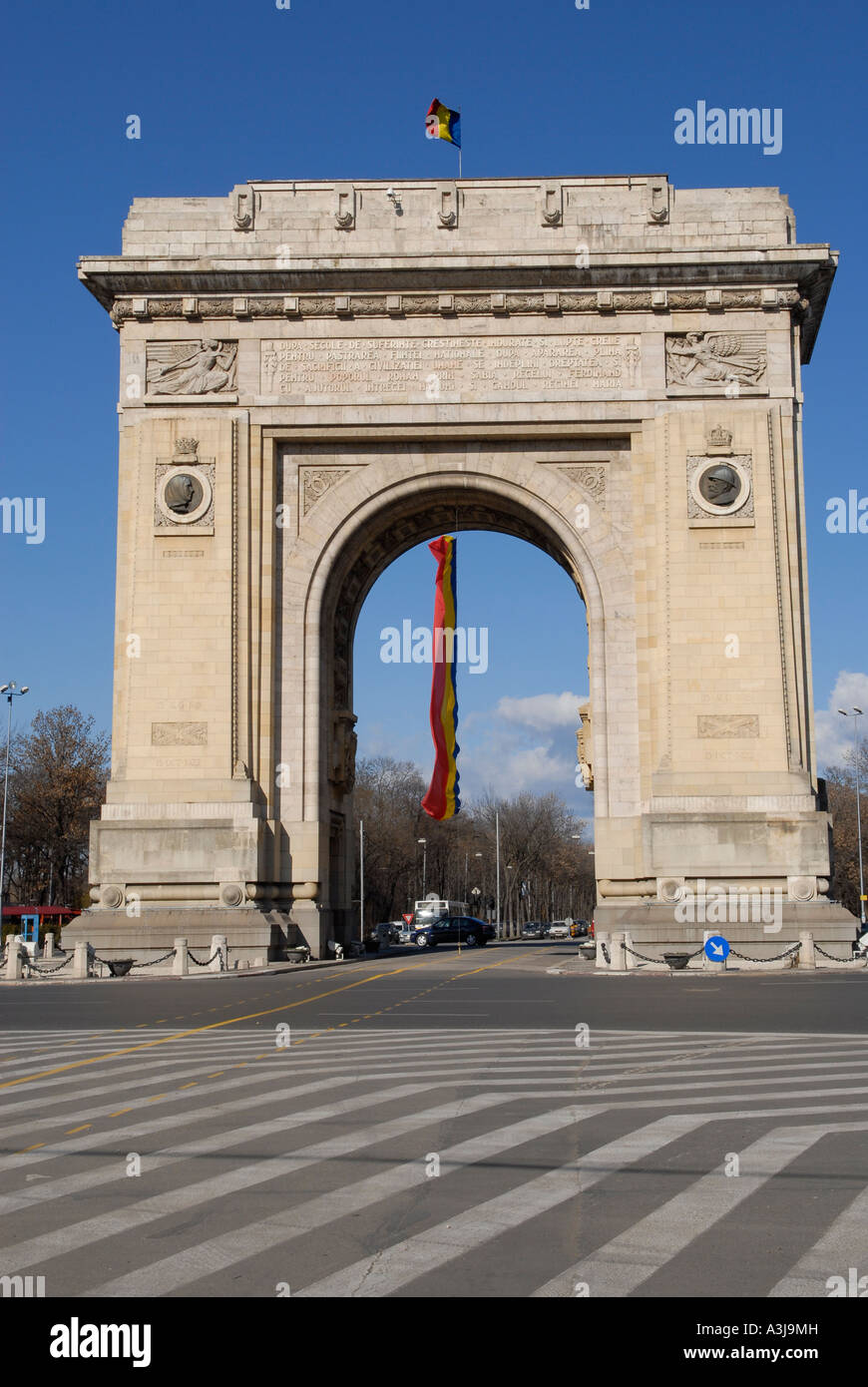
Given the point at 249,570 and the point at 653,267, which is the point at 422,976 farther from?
the point at 653,267

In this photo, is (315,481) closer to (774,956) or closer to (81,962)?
(81,962)

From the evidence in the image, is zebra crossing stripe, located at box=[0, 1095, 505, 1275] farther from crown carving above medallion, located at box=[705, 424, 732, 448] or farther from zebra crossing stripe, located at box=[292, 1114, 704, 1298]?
crown carving above medallion, located at box=[705, 424, 732, 448]

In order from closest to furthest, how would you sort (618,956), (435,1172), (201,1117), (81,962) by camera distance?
(435,1172) < (201,1117) < (81,962) < (618,956)

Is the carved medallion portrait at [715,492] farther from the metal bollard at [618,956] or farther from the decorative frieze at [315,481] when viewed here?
the metal bollard at [618,956]

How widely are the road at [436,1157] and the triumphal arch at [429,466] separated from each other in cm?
1516

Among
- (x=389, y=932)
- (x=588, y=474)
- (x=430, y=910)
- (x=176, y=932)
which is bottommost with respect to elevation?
(x=389, y=932)

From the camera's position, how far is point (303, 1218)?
7.08 meters

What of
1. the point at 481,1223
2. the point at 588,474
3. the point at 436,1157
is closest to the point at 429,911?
the point at 588,474

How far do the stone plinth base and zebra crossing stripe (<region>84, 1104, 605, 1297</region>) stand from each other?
71.6 ft

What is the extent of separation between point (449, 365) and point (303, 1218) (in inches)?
1142

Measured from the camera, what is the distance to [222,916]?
3139cm

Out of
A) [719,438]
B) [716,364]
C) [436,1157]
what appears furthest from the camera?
[716,364]

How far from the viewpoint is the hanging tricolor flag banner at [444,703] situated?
3906 centimetres

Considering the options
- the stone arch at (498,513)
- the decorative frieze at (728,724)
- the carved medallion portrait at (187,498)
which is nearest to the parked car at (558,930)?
the stone arch at (498,513)
